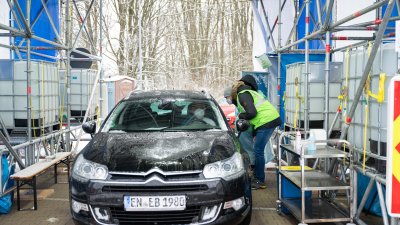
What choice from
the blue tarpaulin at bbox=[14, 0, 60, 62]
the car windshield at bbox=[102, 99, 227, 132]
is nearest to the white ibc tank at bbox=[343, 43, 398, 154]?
the car windshield at bbox=[102, 99, 227, 132]

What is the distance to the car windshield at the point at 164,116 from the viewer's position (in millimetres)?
5465

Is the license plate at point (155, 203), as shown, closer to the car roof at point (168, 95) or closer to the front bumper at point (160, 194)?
the front bumper at point (160, 194)

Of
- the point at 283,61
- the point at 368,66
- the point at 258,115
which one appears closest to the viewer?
the point at 368,66

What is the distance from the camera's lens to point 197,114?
5.72 metres

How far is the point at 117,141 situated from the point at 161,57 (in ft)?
85.4

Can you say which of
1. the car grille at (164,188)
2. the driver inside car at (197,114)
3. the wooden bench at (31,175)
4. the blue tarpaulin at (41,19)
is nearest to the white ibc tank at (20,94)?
the wooden bench at (31,175)

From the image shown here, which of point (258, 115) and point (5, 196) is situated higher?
point (258, 115)

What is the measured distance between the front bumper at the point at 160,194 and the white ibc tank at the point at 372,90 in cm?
161

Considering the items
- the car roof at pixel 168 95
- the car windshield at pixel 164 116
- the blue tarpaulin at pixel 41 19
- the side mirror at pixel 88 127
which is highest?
the blue tarpaulin at pixel 41 19

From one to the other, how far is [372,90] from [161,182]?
2.36m

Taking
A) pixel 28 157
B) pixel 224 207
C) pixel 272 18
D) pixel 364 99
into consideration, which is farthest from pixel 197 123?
pixel 272 18

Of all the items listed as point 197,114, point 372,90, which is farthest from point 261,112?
point 372,90

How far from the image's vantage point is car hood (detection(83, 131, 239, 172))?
14.0 feet

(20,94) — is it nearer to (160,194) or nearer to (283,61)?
(160,194)
